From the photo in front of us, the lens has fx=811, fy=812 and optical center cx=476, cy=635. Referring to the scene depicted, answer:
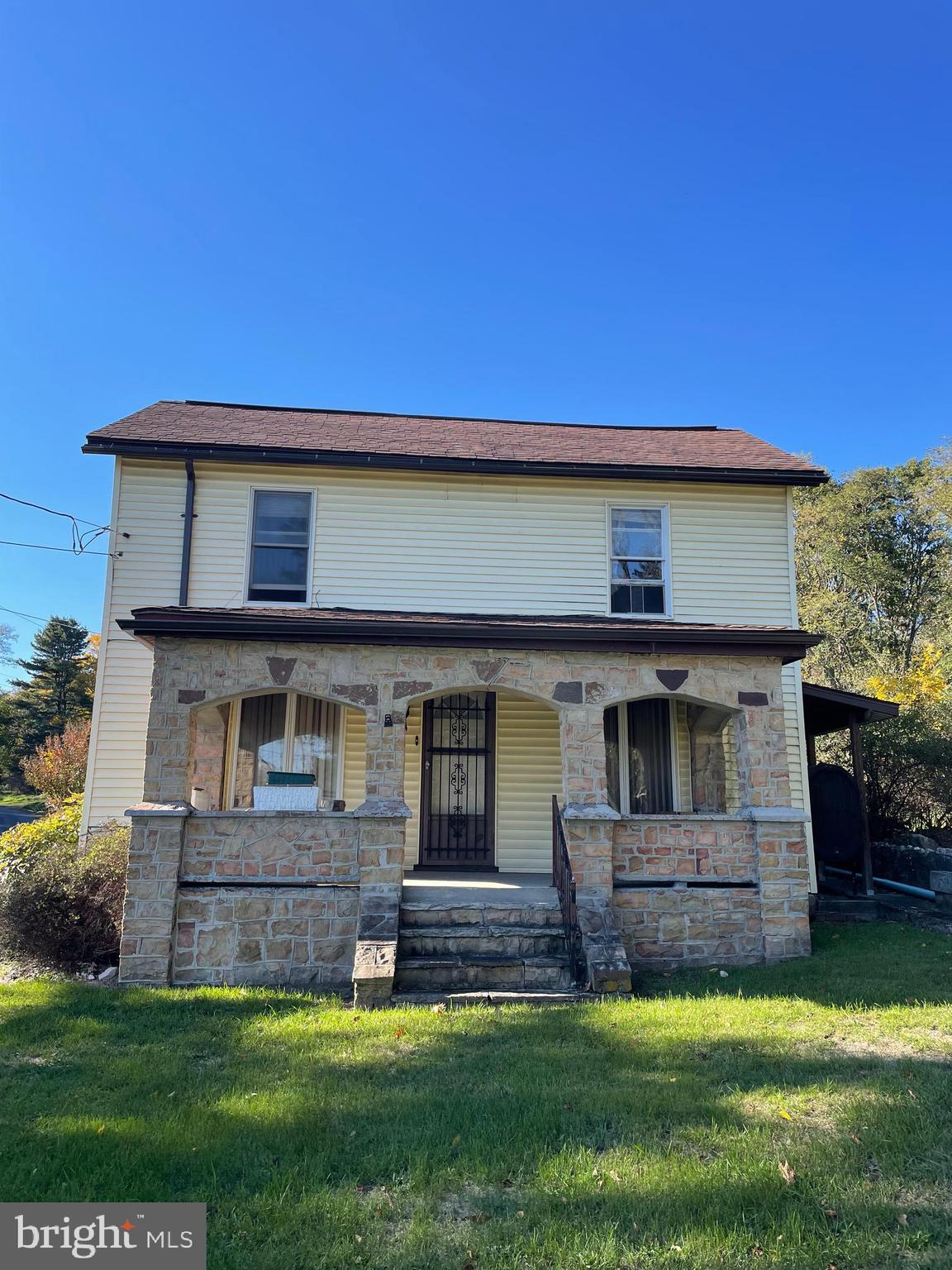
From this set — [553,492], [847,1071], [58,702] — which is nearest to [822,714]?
[553,492]

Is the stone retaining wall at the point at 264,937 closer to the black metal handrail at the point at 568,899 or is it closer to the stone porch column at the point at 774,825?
the black metal handrail at the point at 568,899

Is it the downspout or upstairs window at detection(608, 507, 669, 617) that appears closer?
the downspout

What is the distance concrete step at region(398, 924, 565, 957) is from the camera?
7.54 metres

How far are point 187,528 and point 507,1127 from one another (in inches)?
329

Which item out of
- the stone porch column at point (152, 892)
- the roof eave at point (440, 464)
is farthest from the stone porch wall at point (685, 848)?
the roof eave at point (440, 464)

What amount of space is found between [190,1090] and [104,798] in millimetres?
5929

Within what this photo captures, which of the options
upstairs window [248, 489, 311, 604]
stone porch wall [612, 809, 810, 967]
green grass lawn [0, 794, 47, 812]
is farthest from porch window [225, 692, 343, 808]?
green grass lawn [0, 794, 47, 812]

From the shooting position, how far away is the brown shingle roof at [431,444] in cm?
1053

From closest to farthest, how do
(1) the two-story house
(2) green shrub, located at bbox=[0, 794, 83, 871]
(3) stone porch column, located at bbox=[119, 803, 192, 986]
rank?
1. (3) stone porch column, located at bbox=[119, 803, 192, 986]
2. (1) the two-story house
3. (2) green shrub, located at bbox=[0, 794, 83, 871]

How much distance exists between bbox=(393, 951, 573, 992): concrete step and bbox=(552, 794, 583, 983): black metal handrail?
179mm

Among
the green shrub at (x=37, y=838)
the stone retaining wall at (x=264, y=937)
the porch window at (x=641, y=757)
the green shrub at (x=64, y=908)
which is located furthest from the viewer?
the porch window at (x=641, y=757)

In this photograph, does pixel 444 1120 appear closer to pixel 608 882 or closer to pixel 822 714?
pixel 608 882

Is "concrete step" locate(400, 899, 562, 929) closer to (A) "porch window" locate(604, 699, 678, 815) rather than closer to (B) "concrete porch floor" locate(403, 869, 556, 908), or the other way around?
(B) "concrete porch floor" locate(403, 869, 556, 908)

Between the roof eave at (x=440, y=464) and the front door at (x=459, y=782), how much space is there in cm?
308
